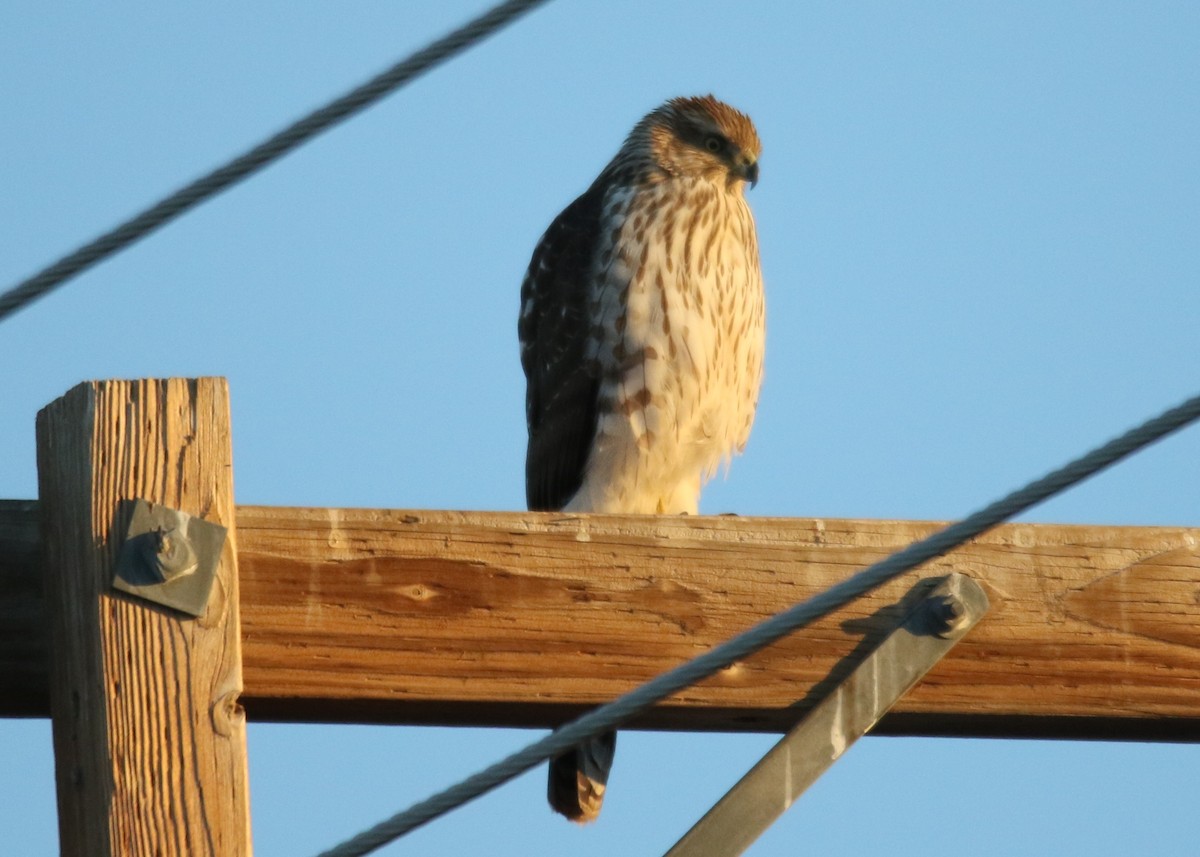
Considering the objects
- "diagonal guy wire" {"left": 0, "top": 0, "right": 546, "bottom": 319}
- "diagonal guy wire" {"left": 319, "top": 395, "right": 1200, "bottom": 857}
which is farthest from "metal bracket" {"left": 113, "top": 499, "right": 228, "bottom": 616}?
"diagonal guy wire" {"left": 319, "top": 395, "right": 1200, "bottom": 857}

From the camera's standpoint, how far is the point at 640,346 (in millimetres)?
5184

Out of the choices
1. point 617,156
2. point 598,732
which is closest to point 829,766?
point 598,732

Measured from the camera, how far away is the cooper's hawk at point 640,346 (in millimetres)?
5227

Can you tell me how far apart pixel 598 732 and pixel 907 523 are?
0.84m

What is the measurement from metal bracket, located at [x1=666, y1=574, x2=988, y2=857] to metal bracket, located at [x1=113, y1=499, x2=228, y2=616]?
72cm

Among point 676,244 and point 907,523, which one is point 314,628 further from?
point 676,244

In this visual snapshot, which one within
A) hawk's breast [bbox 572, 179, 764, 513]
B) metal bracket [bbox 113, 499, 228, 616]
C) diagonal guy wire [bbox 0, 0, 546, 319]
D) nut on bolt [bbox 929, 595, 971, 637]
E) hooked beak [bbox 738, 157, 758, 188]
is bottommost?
nut on bolt [bbox 929, 595, 971, 637]

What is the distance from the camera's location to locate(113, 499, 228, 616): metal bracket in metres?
2.39

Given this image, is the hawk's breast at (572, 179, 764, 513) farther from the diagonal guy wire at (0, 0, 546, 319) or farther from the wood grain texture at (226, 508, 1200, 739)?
the diagonal guy wire at (0, 0, 546, 319)

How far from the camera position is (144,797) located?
2309 millimetres

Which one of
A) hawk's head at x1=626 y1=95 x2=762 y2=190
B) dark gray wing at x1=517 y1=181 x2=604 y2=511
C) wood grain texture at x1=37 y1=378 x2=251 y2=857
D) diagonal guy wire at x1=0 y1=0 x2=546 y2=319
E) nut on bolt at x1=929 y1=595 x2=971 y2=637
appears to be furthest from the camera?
hawk's head at x1=626 y1=95 x2=762 y2=190

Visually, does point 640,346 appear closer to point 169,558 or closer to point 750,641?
point 169,558

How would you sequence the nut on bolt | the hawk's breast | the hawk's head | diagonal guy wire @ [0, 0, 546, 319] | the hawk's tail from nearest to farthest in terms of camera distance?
diagonal guy wire @ [0, 0, 546, 319] → the nut on bolt → the hawk's tail → the hawk's breast → the hawk's head

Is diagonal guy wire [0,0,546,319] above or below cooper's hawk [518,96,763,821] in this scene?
below
